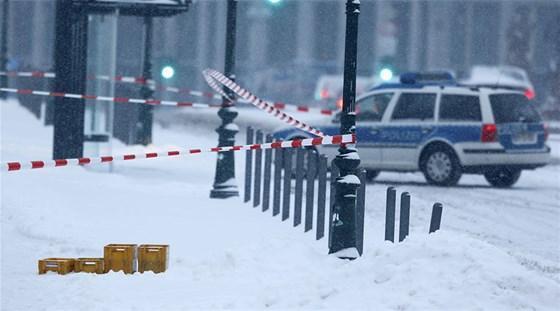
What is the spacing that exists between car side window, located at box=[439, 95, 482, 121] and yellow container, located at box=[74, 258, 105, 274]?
10016 mm

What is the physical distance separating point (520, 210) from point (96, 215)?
5.86 meters

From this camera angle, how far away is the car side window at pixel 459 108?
19.4 m

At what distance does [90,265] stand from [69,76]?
9.19 metres

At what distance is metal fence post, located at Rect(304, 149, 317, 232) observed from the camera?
1295 cm

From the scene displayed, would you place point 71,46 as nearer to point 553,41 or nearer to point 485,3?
point 553,41

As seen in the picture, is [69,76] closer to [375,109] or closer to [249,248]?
[375,109]

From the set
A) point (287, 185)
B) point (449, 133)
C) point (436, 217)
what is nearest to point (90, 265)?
point (436, 217)

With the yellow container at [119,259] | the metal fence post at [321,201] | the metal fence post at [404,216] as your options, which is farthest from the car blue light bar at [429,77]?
the yellow container at [119,259]

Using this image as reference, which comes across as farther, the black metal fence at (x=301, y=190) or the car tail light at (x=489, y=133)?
the car tail light at (x=489, y=133)

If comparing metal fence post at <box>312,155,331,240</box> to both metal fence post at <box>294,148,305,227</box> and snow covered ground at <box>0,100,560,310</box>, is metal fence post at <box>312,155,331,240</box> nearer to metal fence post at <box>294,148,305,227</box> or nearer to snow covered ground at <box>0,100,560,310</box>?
snow covered ground at <box>0,100,560,310</box>

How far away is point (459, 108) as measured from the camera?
19547 mm

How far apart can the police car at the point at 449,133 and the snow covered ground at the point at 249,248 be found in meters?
0.40

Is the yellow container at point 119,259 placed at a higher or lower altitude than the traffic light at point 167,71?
lower

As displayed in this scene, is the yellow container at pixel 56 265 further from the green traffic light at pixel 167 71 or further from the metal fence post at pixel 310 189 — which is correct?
the green traffic light at pixel 167 71
